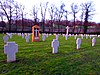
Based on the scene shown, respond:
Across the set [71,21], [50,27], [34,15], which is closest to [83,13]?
[71,21]

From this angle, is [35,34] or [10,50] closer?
[10,50]

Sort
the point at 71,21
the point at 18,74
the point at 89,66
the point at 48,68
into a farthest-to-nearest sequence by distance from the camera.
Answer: the point at 71,21, the point at 89,66, the point at 48,68, the point at 18,74

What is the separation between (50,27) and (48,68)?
56.8 metres

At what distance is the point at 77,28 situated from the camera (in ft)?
205

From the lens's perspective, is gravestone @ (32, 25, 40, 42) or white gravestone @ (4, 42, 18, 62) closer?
white gravestone @ (4, 42, 18, 62)

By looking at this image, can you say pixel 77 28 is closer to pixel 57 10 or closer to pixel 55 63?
pixel 57 10

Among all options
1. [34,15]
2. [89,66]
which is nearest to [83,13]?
[34,15]

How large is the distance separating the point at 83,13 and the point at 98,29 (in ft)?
22.9

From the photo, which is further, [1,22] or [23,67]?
[1,22]

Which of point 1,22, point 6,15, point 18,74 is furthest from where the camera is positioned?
point 1,22

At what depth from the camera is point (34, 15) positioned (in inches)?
2392

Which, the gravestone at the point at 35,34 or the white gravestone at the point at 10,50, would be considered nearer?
the white gravestone at the point at 10,50

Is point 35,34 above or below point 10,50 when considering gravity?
above

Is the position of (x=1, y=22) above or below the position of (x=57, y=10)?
below
